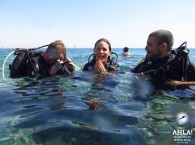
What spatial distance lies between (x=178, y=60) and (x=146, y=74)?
2.44 feet

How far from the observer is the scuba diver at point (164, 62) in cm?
550

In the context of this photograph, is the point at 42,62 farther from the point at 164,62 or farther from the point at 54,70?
the point at 164,62

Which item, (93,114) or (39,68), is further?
(39,68)

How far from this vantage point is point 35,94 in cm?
490

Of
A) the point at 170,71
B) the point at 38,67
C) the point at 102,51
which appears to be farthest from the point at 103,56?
the point at 170,71

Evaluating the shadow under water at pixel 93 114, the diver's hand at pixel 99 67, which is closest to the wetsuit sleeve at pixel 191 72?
the shadow under water at pixel 93 114

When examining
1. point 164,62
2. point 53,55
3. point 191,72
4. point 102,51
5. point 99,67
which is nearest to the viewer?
point 191,72

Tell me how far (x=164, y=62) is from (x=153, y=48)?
45cm

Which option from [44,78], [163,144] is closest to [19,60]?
[44,78]

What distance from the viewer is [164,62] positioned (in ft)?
19.5

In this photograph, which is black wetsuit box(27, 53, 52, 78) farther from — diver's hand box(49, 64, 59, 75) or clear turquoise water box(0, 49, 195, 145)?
clear turquoise water box(0, 49, 195, 145)

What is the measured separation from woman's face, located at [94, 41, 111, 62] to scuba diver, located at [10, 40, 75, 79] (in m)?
0.84

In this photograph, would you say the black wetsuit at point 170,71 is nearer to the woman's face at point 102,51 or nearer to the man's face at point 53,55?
the woman's face at point 102,51

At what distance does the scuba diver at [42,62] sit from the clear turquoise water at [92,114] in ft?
2.72
